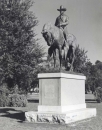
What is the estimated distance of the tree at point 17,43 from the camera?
23000mm

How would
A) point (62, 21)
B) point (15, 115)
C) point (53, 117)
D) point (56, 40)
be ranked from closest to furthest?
point (53, 117)
point (56, 40)
point (62, 21)
point (15, 115)

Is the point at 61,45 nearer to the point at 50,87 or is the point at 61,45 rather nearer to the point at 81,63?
the point at 50,87

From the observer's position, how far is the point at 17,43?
2317 cm

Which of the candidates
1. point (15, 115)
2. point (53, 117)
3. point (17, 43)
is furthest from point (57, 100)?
point (17, 43)

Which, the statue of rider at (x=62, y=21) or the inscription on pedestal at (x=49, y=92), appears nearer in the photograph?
the inscription on pedestal at (x=49, y=92)

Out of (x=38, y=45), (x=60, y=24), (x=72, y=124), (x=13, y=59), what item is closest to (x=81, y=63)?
(x=38, y=45)

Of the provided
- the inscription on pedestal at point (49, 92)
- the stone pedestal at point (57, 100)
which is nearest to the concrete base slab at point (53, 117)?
the stone pedestal at point (57, 100)

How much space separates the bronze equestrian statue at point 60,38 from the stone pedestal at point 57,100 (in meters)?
1.31

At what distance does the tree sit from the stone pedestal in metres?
10.4

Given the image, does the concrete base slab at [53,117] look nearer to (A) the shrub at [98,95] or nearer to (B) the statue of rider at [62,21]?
(B) the statue of rider at [62,21]

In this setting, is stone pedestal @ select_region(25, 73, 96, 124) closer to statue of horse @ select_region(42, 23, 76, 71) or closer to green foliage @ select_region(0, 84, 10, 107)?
statue of horse @ select_region(42, 23, 76, 71)

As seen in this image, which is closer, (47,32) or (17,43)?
(47,32)

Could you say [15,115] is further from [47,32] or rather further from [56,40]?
[47,32]

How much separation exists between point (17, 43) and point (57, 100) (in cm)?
1166
